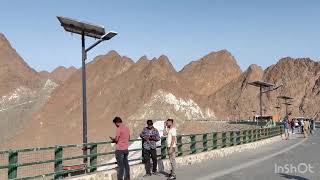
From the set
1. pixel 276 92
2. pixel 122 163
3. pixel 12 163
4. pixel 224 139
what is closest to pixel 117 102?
pixel 276 92

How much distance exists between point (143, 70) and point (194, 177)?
133 metres

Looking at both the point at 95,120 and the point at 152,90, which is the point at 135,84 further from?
the point at 95,120

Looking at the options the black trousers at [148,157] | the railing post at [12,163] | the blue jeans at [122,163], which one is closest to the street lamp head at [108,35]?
the black trousers at [148,157]

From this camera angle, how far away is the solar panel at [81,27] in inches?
598

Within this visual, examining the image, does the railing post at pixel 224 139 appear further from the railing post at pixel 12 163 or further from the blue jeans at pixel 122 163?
the railing post at pixel 12 163

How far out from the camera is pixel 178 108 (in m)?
130

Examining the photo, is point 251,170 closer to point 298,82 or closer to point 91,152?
point 91,152

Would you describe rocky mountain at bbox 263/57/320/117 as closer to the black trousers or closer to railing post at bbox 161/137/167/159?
railing post at bbox 161/137/167/159

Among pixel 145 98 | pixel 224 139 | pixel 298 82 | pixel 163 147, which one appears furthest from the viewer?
pixel 298 82

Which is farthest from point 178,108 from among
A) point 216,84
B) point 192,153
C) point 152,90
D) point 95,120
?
point 192,153

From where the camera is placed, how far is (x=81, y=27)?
50.6 ft

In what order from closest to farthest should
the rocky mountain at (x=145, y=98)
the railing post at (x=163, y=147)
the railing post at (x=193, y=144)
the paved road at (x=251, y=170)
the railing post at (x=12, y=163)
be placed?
the railing post at (x=12, y=163), the paved road at (x=251, y=170), the railing post at (x=163, y=147), the railing post at (x=193, y=144), the rocky mountain at (x=145, y=98)

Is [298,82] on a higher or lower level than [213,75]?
lower

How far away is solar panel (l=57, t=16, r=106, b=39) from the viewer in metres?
15.2
